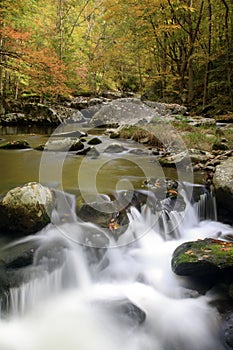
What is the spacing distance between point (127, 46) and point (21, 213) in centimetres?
1845

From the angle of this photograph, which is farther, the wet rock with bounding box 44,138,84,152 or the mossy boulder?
the wet rock with bounding box 44,138,84,152

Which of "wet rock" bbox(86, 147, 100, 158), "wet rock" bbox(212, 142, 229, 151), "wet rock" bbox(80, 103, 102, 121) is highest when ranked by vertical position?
"wet rock" bbox(80, 103, 102, 121)

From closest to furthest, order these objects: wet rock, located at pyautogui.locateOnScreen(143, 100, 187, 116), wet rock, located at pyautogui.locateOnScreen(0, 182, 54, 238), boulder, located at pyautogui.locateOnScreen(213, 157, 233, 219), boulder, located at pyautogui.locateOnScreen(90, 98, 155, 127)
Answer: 1. wet rock, located at pyautogui.locateOnScreen(0, 182, 54, 238)
2. boulder, located at pyautogui.locateOnScreen(213, 157, 233, 219)
3. boulder, located at pyautogui.locateOnScreen(90, 98, 155, 127)
4. wet rock, located at pyautogui.locateOnScreen(143, 100, 187, 116)

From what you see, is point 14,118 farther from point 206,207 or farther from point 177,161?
point 206,207

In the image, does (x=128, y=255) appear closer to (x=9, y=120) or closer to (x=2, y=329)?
(x=2, y=329)

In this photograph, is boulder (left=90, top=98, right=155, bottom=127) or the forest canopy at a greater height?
the forest canopy

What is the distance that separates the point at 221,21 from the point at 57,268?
16.0 m

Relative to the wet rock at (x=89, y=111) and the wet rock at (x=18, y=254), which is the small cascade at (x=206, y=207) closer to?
the wet rock at (x=18, y=254)

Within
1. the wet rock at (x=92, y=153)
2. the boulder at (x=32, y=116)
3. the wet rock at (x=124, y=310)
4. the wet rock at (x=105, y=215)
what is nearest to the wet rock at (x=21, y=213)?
the wet rock at (x=105, y=215)

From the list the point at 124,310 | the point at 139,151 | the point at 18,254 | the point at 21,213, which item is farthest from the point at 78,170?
the point at 124,310

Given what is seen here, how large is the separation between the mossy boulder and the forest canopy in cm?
683

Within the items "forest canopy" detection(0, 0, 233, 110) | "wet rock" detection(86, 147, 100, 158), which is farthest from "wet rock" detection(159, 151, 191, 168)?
"forest canopy" detection(0, 0, 233, 110)

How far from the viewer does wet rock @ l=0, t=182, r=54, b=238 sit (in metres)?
3.79

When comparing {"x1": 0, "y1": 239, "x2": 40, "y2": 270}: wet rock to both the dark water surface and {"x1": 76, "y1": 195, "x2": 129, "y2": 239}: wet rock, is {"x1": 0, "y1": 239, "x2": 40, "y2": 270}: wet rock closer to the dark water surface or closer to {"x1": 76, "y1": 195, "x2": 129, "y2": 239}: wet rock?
{"x1": 76, "y1": 195, "x2": 129, "y2": 239}: wet rock
